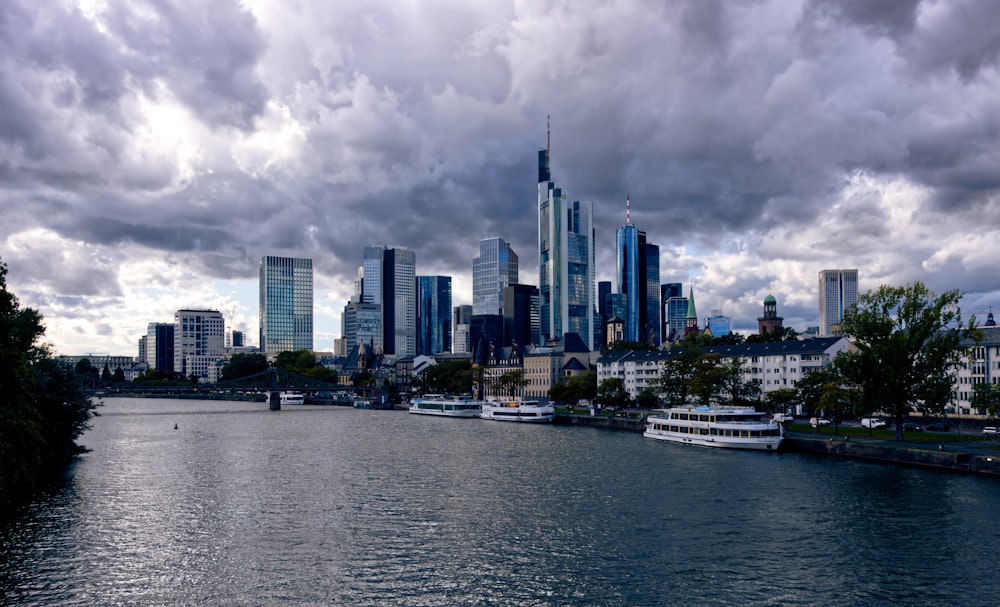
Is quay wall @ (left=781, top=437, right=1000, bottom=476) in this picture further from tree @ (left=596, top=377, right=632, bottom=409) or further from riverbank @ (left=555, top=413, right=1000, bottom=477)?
tree @ (left=596, top=377, right=632, bottom=409)

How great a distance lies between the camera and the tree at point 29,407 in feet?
160

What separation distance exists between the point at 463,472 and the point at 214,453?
32.9m

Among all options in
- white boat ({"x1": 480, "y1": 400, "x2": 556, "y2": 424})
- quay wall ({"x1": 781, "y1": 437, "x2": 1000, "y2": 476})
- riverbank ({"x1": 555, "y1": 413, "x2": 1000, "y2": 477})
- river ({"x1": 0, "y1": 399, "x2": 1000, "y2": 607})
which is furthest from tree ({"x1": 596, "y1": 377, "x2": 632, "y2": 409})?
river ({"x1": 0, "y1": 399, "x2": 1000, "y2": 607})

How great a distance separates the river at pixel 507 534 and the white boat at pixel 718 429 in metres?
6.62

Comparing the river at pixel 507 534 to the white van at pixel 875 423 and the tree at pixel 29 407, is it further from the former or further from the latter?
the white van at pixel 875 423

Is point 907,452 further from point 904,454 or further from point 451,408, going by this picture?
point 451,408

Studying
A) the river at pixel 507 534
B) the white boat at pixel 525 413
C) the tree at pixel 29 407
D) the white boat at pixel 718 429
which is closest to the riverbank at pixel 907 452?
the white boat at pixel 718 429

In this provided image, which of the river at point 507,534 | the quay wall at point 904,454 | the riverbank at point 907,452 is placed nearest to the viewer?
the river at point 507,534

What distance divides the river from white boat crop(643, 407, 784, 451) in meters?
6.62

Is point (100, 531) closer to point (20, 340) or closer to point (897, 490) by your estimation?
point (20, 340)

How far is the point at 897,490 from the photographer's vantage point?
195 ft

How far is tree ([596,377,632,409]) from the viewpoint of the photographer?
152250 mm

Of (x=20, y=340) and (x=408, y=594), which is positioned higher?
(x=20, y=340)

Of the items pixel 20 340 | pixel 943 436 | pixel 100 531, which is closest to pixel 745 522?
pixel 100 531
